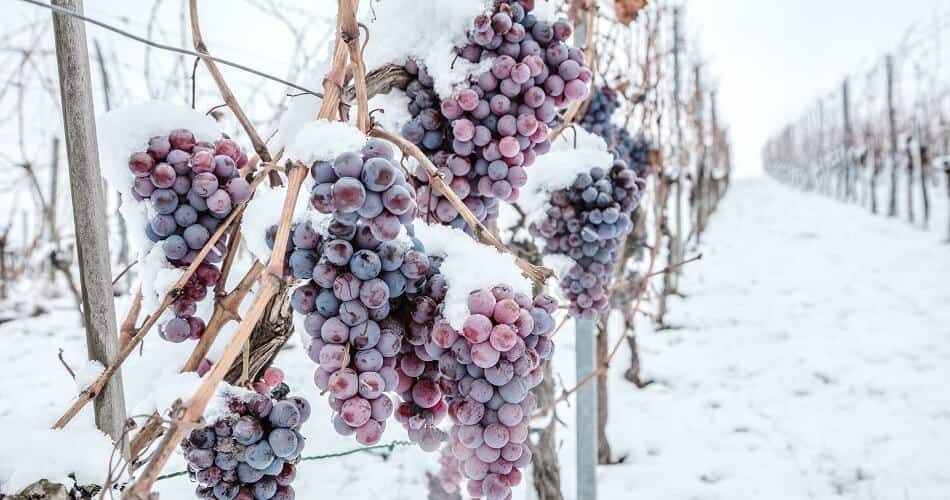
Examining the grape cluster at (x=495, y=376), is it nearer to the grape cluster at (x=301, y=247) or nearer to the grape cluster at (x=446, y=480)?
the grape cluster at (x=301, y=247)

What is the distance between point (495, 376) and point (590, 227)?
0.71m

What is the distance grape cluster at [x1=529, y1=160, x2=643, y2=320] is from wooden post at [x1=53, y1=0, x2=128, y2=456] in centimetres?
86

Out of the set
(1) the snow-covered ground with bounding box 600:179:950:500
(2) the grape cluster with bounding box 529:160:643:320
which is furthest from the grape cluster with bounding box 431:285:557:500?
(1) the snow-covered ground with bounding box 600:179:950:500

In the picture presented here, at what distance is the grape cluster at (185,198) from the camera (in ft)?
2.00

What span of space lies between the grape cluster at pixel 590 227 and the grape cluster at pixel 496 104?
38cm

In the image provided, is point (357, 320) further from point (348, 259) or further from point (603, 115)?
point (603, 115)

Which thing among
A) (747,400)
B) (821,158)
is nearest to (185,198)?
(747,400)

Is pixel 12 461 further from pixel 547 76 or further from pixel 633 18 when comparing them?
pixel 633 18

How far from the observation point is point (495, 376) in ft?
1.82

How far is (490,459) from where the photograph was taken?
0.60m

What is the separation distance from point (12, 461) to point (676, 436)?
9.80ft

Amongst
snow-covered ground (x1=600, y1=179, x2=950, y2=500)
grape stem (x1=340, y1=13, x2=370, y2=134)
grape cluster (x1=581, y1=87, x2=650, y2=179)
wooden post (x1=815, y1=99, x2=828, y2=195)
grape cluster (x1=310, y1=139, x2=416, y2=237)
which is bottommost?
snow-covered ground (x1=600, y1=179, x2=950, y2=500)

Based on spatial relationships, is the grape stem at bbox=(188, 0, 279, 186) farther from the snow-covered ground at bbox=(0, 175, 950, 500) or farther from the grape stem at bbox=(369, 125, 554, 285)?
the snow-covered ground at bbox=(0, 175, 950, 500)

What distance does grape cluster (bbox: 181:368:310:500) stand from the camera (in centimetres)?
53
